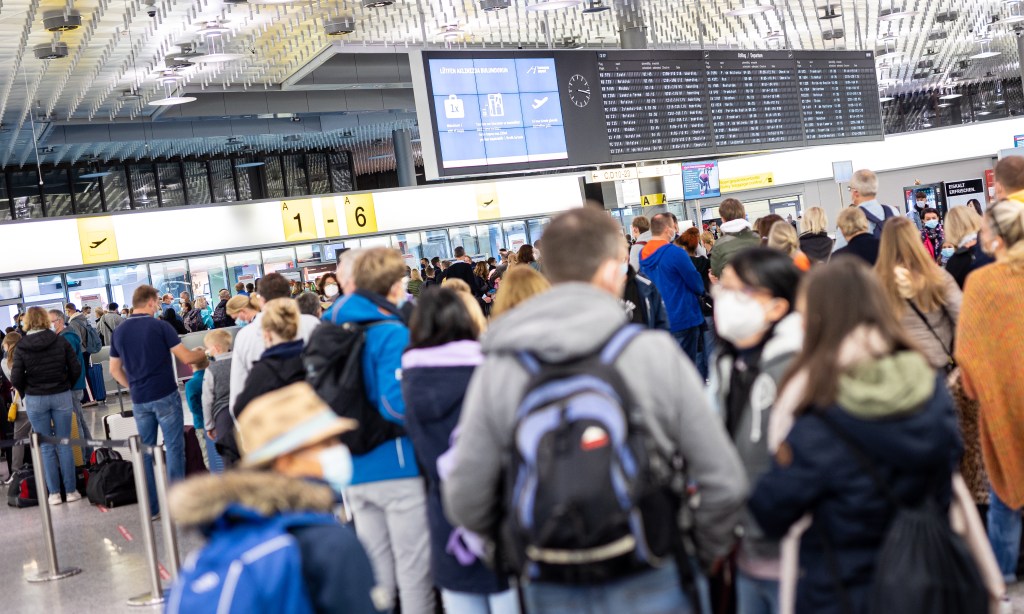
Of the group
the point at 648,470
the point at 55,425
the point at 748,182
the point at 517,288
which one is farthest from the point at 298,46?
the point at 748,182

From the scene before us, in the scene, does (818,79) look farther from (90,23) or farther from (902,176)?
(902,176)

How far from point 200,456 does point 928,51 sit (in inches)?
707

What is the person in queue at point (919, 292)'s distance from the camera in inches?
166

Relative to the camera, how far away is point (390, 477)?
392 cm

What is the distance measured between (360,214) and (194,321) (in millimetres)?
4510

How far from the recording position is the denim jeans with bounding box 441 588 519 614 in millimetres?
3355

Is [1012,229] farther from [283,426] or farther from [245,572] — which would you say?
[245,572]

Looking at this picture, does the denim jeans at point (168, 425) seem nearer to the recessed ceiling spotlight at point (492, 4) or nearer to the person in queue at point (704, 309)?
the person in queue at point (704, 309)

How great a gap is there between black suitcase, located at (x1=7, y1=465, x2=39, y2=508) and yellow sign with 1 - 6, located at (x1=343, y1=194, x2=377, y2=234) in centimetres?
1216

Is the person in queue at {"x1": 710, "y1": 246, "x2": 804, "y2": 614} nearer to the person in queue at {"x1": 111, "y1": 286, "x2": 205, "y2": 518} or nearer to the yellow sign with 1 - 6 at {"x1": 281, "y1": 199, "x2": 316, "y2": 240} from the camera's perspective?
the person in queue at {"x1": 111, "y1": 286, "x2": 205, "y2": 518}

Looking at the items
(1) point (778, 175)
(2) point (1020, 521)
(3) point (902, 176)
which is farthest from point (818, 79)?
(3) point (902, 176)

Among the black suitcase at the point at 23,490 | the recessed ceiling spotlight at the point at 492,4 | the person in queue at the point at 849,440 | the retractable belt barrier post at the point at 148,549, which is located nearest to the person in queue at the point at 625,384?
the person in queue at the point at 849,440

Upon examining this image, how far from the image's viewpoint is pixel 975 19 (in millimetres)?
18609

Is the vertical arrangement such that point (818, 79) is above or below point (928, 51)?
below
